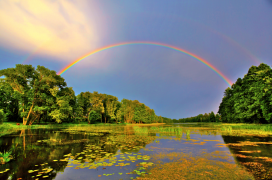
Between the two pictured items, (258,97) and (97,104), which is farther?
(97,104)

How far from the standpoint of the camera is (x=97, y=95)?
67.0 metres

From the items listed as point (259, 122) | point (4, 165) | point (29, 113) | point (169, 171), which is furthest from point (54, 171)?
point (259, 122)

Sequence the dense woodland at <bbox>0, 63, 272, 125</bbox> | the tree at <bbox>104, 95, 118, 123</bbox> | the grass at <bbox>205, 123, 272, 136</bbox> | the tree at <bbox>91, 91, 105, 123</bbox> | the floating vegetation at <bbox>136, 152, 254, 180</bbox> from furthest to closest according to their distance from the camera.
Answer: the tree at <bbox>104, 95, 118, 123</bbox>
the tree at <bbox>91, 91, 105, 123</bbox>
the dense woodland at <bbox>0, 63, 272, 125</bbox>
the grass at <bbox>205, 123, 272, 136</bbox>
the floating vegetation at <bbox>136, 152, 254, 180</bbox>

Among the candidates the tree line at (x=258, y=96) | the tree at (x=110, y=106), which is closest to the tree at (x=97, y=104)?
the tree at (x=110, y=106)

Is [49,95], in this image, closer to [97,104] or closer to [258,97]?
[97,104]

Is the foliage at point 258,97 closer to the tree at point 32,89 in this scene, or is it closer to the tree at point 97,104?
the tree at point 32,89

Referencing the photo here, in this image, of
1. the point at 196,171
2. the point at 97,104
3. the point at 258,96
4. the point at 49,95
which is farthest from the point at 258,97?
the point at 97,104

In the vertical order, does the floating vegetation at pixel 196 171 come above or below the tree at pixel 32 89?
below

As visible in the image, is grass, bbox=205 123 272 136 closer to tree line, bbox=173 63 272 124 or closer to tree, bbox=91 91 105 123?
tree line, bbox=173 63 272 124

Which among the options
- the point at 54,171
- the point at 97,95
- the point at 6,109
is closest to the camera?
the point at 54,171

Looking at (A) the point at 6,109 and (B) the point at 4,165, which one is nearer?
(B) the point at 4,165

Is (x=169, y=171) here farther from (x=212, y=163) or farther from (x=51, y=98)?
(x=51, y=98)

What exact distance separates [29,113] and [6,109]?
14.6m

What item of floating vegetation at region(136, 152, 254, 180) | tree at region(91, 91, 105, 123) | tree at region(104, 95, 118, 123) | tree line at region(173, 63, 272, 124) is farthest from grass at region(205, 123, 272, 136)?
tree at region(104, 95, 118, 123)
